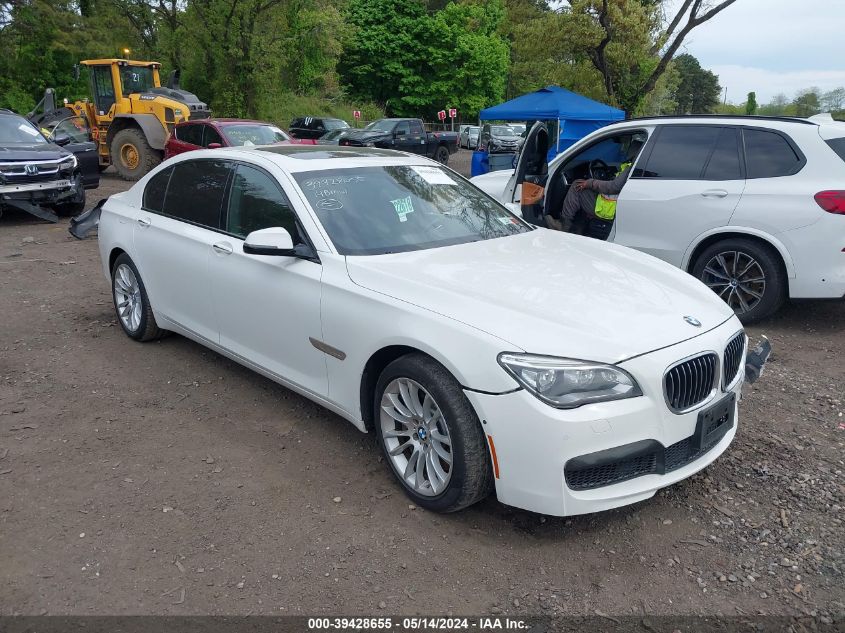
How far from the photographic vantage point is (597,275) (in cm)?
361

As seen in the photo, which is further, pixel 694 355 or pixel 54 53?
pixel 54 53

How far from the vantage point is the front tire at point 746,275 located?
574 centimetres

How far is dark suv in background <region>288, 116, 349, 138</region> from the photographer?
2566 cm

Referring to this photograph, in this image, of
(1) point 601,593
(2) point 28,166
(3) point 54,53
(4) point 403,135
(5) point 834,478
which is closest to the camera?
(1) point 601,593

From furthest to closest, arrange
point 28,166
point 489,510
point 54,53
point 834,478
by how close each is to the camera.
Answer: point 54,53 < point 28,166 < point 834,478 < point 489,510

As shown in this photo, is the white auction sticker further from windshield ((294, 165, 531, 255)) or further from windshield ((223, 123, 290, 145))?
windshield ((223, 123, 290, 145))

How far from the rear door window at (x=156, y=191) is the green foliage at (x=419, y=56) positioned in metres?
43.6

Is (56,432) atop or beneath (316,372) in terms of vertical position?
beneath

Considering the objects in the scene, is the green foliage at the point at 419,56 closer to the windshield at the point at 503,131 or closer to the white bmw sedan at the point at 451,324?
the windshield at the point at 503,131

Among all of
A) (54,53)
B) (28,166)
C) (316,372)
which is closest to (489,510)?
(316,372)

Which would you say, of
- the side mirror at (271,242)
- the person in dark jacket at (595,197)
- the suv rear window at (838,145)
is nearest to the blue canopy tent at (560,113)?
the person in dark jacket at (595,197)

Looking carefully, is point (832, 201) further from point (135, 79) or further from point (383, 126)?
point (383, 126)

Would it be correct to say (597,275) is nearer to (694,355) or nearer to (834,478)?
(694,355)

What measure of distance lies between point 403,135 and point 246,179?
20508mm
